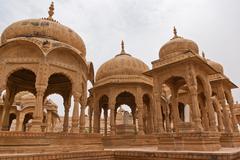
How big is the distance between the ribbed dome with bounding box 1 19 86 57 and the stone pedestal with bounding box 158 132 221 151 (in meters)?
7.89

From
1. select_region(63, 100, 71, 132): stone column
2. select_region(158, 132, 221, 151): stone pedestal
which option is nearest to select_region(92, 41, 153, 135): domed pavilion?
select_region(63, 100, 71, 132): stone column

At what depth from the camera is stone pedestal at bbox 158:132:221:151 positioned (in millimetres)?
8859

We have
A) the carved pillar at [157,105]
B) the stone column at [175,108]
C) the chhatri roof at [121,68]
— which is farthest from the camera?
the chhatri roof at [121,68]

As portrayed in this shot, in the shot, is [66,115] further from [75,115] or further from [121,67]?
[121,67]

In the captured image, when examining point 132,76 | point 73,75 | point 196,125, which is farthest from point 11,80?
point 196,125

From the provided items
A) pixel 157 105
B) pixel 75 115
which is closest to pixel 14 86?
pixel 75 115

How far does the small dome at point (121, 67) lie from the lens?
59.0 feet

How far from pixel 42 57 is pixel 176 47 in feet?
27.2

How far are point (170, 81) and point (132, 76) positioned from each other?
13.7 ft

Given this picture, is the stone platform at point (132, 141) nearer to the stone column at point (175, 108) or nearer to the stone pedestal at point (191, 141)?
the stone column at point (175, 108)

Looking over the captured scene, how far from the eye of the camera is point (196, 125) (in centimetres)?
1007

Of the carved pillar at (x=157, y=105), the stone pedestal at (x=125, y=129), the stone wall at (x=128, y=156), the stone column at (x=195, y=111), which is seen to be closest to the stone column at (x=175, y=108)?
the carved pillar at (x=157, y=105)

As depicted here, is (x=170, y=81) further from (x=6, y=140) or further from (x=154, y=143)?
(x=6, y=140)

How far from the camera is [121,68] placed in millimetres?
18062
